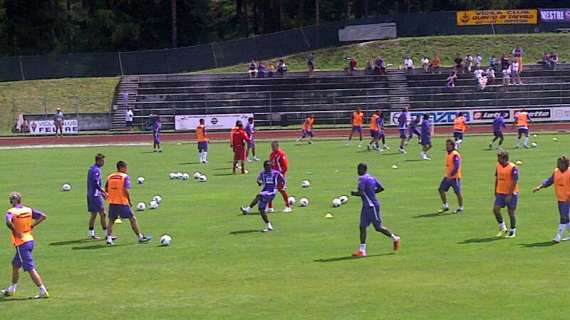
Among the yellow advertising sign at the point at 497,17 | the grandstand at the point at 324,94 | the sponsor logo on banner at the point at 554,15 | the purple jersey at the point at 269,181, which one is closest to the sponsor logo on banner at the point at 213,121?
the grandstand at the point at 324,94

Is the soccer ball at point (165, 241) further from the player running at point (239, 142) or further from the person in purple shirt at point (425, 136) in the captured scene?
the person in purple shirt at point (425, 136)

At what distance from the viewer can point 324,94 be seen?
69.4 metres

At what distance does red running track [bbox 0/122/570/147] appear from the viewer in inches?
2382

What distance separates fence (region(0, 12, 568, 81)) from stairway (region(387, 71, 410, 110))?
10.6 metres

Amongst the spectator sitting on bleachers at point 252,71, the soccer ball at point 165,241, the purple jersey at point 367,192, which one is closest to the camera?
the purple jersey at point 367,192

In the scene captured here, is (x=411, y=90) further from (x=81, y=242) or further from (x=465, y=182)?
(x=81, y=242)

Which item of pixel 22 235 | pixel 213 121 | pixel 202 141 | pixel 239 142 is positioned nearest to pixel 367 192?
pixel 22 235

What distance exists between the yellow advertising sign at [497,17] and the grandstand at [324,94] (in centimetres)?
1075

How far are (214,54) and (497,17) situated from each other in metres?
24.0

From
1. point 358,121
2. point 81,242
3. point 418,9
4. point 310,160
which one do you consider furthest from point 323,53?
point 81,242

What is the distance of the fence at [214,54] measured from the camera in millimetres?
75500

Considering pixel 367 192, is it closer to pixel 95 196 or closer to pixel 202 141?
pixel 95 196

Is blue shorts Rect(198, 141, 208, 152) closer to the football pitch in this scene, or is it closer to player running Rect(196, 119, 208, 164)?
player running Rect(196, 119, 208, 164)

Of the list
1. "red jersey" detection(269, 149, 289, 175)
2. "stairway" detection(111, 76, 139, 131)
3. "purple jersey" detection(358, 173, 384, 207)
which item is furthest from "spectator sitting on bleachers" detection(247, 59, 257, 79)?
"purple jersey" detection(358, 173, 384, 207)
